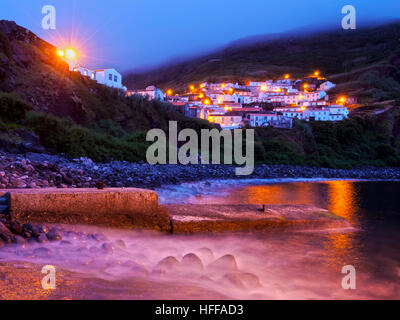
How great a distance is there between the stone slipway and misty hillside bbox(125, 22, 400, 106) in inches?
3113

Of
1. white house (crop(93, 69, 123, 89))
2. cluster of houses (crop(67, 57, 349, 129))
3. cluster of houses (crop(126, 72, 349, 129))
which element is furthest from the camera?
cluster of houses (crop(126, 72, 349, 129))

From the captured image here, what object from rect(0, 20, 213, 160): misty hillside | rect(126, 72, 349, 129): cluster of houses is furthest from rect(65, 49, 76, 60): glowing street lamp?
rect(126, 72, 349, 129): cluster of houses

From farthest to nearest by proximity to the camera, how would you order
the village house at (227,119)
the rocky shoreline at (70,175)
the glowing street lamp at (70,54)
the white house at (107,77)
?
the village house at (227,119), the white house at (107,77), the glowing street lamp at (70,54), the rocky shoreline at (70,175)

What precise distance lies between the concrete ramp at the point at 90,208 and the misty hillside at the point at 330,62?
81500mm

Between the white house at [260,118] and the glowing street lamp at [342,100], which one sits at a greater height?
the glowing street lamp at [342,100]

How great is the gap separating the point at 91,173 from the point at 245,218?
903 cm

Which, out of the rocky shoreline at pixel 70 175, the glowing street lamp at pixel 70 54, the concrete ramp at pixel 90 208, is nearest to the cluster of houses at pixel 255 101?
the glowing street lamp at pixel 70 54

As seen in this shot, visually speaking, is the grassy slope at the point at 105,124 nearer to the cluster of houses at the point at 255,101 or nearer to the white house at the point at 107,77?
the cluster of houses at the point at 255,101

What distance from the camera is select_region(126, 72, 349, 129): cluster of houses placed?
54.1 meters

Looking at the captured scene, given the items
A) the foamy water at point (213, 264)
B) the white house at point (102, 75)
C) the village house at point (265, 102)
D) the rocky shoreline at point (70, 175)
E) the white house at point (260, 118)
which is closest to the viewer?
the foamy water at point (213, 264)

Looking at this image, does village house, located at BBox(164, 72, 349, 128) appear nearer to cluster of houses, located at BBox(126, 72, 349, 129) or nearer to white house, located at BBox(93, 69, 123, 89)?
cluster of houses, located at BBox(126, 72, 349, 129)

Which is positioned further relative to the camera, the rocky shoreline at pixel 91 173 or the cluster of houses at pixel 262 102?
the cluster of houses at pixel 262 102

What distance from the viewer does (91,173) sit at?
13.3m

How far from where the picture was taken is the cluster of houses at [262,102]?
5406 centimetres
